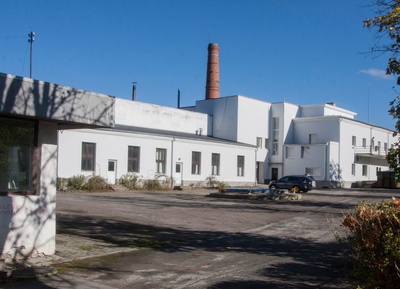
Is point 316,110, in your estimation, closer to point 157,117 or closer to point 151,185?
point 157,117

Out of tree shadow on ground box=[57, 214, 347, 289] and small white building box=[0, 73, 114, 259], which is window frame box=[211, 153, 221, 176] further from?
small white building box=[0, 73, 114, 259]

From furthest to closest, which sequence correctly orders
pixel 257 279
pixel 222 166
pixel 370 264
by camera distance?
pixel 222 166 → pixel 257 279 → pixel 370 264

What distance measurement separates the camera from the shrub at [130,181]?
36.3m

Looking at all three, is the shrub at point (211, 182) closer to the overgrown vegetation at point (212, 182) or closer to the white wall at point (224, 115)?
the overgrown vegetation at point (212, 182)

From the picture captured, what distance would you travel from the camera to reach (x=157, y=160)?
40.4m

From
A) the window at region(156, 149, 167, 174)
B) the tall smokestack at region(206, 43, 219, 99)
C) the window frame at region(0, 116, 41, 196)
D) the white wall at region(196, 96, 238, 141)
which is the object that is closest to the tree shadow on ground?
the window frame at region(0, 116, 41, 196)

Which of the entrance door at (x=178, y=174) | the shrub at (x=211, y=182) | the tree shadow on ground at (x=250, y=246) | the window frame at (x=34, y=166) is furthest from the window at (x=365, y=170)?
the window frame at (x=34, y=166)

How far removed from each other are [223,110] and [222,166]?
8751 mm

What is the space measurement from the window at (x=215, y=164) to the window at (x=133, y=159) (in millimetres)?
9602

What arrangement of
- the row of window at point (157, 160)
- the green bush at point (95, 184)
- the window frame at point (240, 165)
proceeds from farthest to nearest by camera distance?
the window frame at point (240, 165) < the row of window at point (157, 160) < the green bush at point (95, 184)

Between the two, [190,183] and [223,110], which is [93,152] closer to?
[190,183]

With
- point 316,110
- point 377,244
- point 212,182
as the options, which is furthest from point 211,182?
point 377,244

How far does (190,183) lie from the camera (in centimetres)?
4316

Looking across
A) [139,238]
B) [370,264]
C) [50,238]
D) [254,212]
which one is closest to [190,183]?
[254,212]
